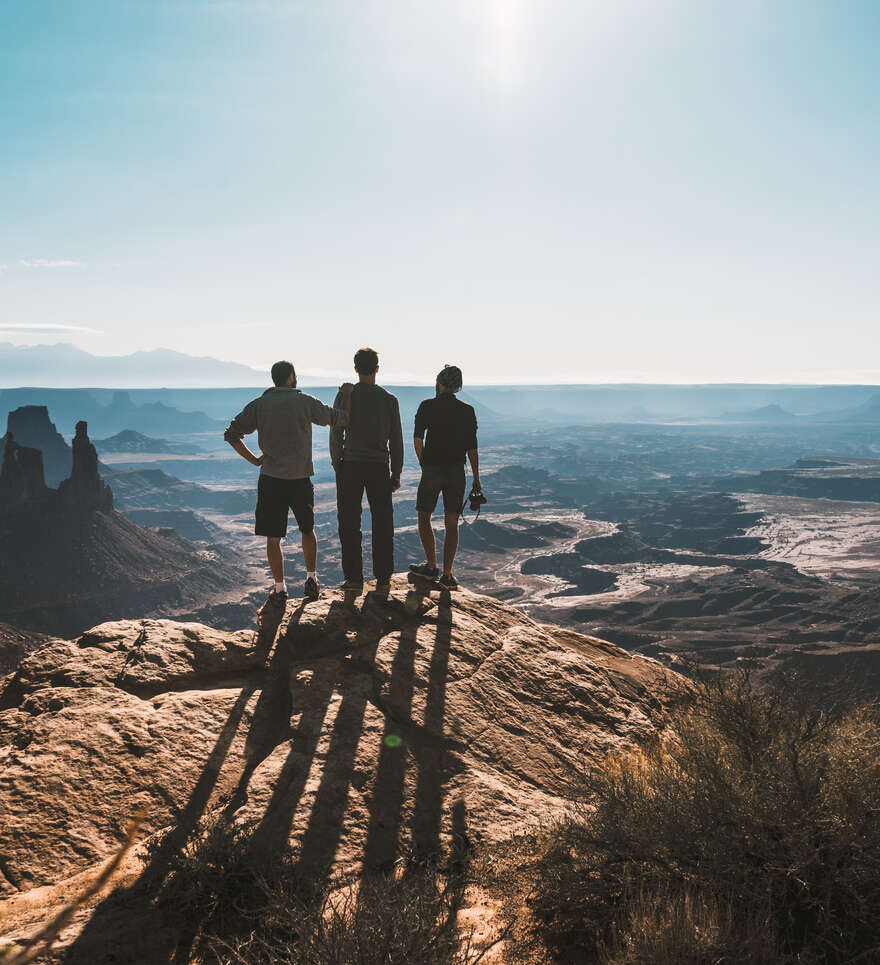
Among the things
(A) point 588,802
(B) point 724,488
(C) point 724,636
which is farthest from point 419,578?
(B) point 724,488

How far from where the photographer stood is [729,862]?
8.63ft

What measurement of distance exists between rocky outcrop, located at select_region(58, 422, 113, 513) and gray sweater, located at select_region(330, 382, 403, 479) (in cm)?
8374

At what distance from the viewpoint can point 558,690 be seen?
5.67 metres

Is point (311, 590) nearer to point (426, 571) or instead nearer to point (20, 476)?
point (426, 571)

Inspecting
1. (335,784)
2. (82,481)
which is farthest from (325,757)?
(82,481)

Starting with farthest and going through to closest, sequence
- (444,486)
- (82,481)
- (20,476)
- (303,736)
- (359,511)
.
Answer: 1. (82,481)
2. (20,476)
3. (444,486)
4. (359,511)
5. (303,736)

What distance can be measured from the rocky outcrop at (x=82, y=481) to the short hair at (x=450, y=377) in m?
84.2

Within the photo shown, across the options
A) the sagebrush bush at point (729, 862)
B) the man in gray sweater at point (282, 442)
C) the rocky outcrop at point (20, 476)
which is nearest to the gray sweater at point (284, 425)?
the man in gray sweater at point (282, 442)

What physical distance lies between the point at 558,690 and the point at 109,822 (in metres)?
3.92

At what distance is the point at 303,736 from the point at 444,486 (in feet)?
9.78

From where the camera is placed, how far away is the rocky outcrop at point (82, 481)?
7712cm

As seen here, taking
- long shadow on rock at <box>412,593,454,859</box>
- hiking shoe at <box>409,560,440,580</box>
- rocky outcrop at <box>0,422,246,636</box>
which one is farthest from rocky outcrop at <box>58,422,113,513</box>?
→ long shadow on rock at <box>412,593,454,859</box>

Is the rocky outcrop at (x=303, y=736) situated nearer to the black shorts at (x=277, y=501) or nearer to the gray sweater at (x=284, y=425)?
the black shorts at (x=277, y=501)

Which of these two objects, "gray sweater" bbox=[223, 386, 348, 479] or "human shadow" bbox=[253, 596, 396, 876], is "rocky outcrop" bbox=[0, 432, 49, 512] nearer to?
"gray sweater" bbox=[223, 386, 348, 479]
